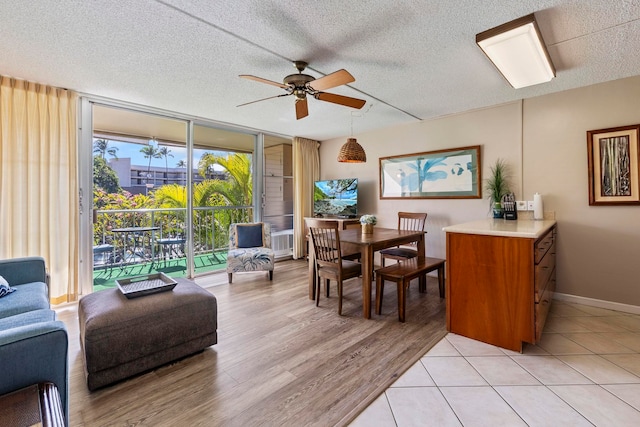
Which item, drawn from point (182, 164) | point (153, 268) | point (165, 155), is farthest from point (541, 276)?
point (153, 268)

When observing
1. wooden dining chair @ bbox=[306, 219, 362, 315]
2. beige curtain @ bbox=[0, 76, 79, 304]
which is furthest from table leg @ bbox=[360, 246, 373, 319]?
beige curtain @ bbox=[0, 76, 79, 304]

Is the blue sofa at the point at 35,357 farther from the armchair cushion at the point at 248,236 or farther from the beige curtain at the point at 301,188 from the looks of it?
the beige curtain at the point at 301,188

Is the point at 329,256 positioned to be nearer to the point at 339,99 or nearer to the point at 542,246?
the point at 339,99

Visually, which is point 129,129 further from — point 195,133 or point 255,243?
point 255,243

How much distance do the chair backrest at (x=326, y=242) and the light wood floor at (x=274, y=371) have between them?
532 mm

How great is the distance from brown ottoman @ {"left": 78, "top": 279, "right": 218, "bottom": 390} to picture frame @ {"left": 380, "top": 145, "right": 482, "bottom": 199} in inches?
133

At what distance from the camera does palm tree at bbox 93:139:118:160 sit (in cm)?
372

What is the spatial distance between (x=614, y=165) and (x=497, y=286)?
204 centimetres

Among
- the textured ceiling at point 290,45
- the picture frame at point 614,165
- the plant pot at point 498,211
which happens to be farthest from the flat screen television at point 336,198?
the picture frame at point 614,165

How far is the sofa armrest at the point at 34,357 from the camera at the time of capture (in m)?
1.06

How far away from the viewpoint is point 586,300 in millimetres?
3072

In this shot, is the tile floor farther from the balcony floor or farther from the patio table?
the patio table

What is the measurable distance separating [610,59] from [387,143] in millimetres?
2712

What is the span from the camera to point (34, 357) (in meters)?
1.12
